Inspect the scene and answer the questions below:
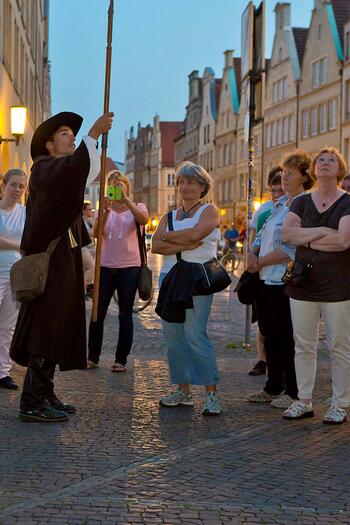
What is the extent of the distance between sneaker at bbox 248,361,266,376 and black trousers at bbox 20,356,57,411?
2749 mm

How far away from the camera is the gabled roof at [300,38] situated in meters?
62.8

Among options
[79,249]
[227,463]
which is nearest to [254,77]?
[79,249]

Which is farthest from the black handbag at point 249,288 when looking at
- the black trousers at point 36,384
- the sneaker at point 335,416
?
the black trousers at point 36,384

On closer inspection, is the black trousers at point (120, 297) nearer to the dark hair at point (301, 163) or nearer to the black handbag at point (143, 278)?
the black handbag at point (143, 278)

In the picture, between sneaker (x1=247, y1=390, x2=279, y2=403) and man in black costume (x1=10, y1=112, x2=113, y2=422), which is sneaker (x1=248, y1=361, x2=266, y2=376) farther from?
man in black costume (x1=10, y1=112, x2=113, y2=422)

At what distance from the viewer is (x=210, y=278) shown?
7199 millimetres

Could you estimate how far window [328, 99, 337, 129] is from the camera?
54.2 meters

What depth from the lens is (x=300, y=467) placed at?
220 inches

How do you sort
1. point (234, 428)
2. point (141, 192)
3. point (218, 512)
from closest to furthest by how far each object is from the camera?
point (218, 512) < point (234, 428) < point (141, 192)

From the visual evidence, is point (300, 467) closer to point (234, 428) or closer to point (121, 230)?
point (234, 428)

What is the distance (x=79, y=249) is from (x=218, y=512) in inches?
112

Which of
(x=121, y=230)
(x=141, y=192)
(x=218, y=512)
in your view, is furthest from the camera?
(x=141, y=192)

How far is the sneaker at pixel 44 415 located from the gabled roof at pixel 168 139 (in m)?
119

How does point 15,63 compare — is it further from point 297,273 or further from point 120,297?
point 297,273
